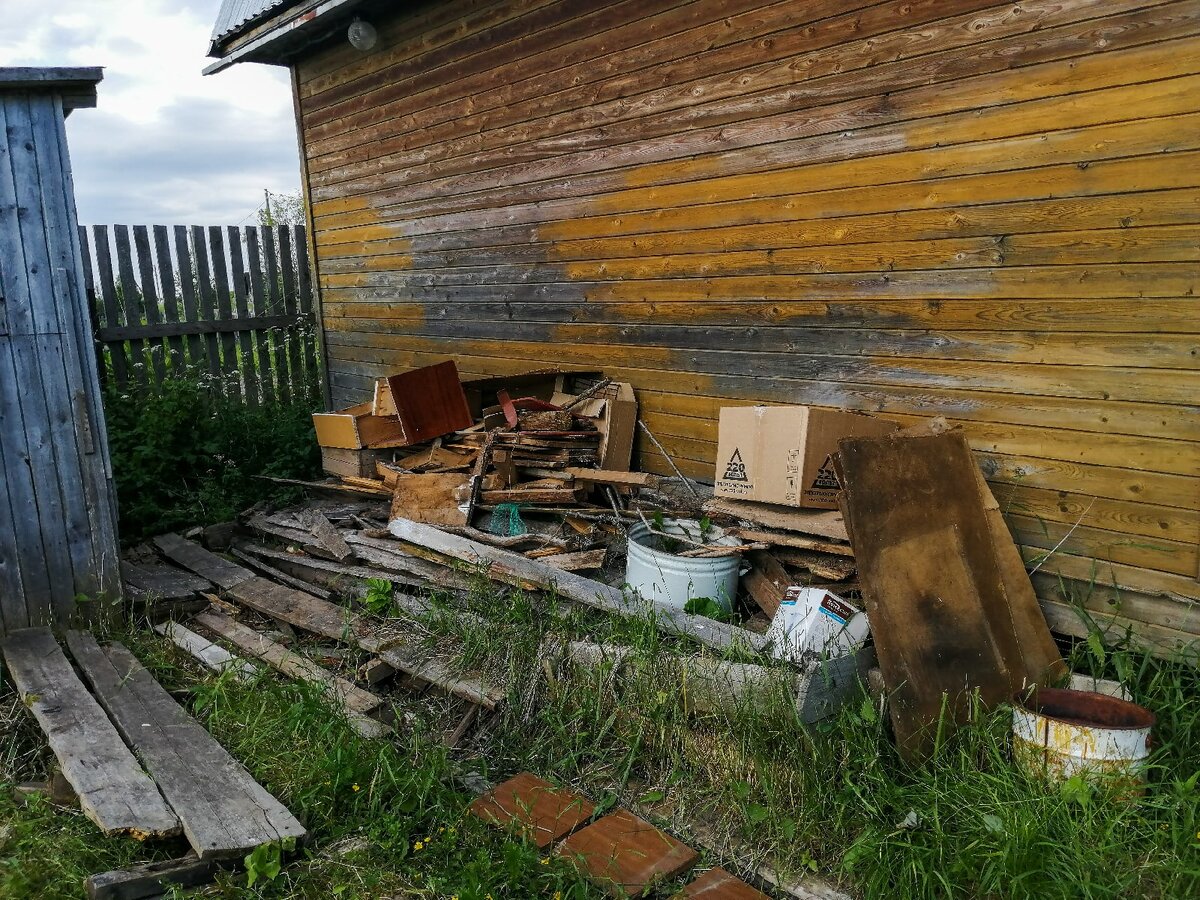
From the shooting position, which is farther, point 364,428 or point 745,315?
point 364,428

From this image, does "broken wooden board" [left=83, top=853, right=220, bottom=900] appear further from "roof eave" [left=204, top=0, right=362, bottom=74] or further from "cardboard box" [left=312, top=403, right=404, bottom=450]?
"roof eave" [left=204, top=0, right=362, bottom=74]

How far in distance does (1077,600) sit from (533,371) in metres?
4.05

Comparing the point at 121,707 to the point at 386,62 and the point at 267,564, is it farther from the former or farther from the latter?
the point at 386,62

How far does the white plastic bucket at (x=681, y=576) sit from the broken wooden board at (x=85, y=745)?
240 centimetres

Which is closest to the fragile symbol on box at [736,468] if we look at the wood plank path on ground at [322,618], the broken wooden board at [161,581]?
the wood plank path on ground at [322,618]

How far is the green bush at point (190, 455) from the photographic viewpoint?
704 cm

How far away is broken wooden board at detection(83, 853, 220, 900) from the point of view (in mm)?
2814

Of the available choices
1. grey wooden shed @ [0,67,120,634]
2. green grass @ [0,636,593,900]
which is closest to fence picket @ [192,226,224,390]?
grey wooden shed @ [0,67,120,634]

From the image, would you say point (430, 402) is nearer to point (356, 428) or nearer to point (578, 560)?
point (356, 428)

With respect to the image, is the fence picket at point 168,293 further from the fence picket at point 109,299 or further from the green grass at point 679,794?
the green grass at point 679,794

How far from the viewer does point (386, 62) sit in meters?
7.68

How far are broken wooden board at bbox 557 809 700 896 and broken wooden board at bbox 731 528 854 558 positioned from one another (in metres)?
1.68

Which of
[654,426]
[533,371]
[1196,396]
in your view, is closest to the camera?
[1196,396]

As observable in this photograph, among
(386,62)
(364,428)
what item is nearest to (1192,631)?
(364,428)
